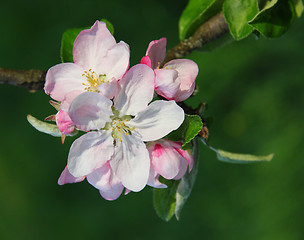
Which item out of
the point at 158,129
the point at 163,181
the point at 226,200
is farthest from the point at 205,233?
the point at 158,129

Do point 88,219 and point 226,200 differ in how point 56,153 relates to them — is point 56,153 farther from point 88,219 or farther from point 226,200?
point 226,200

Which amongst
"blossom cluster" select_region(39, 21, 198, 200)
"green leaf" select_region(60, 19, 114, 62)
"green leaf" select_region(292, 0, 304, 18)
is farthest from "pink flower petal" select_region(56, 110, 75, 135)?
"green leaf" select_region(292, 0, 304, 18)

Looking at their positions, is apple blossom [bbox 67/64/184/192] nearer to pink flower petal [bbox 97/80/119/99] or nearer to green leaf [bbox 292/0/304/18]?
pink flower petal [bbox 97/80/119/99]

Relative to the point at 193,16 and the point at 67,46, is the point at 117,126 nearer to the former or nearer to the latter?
the point at 67,46

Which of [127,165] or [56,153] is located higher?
[127,165]

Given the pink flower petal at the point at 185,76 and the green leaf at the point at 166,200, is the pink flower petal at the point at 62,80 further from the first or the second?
the green leaf at the point at 166,200

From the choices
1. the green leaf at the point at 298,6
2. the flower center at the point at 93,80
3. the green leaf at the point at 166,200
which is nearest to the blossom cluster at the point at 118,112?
the flower center at the point at 93,80
